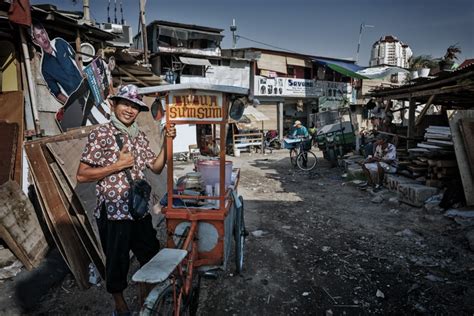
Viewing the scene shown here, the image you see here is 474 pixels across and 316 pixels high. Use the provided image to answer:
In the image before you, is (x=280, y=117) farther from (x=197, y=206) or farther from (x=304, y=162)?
(x=197, y=206)

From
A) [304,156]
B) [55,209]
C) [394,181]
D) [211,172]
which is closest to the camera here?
[211,172]

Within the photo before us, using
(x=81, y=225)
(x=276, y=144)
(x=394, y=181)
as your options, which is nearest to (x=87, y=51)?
(x=81, y=225)

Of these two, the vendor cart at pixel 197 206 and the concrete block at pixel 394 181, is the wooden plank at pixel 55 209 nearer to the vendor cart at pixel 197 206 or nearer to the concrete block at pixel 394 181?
the vendor cart at pixel 197 206

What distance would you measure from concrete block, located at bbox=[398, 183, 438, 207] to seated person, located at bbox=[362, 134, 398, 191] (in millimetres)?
1335

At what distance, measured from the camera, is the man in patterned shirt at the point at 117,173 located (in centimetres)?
245

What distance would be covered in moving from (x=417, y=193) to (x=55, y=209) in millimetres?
7119

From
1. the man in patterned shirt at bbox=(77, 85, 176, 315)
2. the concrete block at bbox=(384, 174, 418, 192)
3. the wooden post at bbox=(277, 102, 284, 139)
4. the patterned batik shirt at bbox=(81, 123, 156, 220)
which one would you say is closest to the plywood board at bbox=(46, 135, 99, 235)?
the man in patterned shirt at bbox=(77, 85, 176, 315)

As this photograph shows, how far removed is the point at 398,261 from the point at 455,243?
4.24 feet

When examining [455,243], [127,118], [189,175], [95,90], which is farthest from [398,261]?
[95,90]

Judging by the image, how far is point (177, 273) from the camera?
2514mm

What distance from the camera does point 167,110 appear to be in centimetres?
290

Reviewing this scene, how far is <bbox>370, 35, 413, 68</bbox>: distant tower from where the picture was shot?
31500mm

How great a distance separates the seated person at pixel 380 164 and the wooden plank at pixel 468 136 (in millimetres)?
2539

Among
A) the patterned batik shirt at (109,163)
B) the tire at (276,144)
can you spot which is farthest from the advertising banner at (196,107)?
the tire at (276,144)
